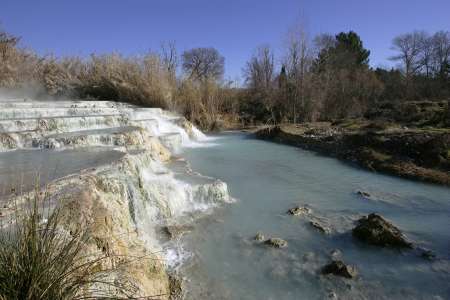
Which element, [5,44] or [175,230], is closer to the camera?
[175,230]

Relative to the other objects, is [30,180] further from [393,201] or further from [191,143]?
[191,143]

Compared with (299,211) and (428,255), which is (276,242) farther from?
(428,255)

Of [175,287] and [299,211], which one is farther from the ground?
[299,211]

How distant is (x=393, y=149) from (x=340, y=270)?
5411 millimetres

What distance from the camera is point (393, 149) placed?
7656mm

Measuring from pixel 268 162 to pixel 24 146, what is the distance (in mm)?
5243

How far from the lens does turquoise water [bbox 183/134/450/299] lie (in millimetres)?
3029

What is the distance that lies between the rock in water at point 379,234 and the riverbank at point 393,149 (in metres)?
2.90

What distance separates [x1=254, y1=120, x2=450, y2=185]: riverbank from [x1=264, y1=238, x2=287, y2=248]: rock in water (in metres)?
3.92

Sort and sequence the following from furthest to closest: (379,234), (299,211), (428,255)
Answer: (299,211)
(379,234)
(428,255)

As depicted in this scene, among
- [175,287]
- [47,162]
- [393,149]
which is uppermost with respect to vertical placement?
[47,162]

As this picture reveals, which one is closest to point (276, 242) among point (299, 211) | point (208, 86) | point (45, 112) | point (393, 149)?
point (299, 211)

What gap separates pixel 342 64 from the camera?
25.3 metres

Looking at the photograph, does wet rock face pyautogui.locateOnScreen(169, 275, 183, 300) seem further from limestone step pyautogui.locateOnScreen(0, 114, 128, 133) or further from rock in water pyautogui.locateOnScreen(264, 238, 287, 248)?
limestone step pyautogui.locateOnScreen(0, 114, 128, 133)
